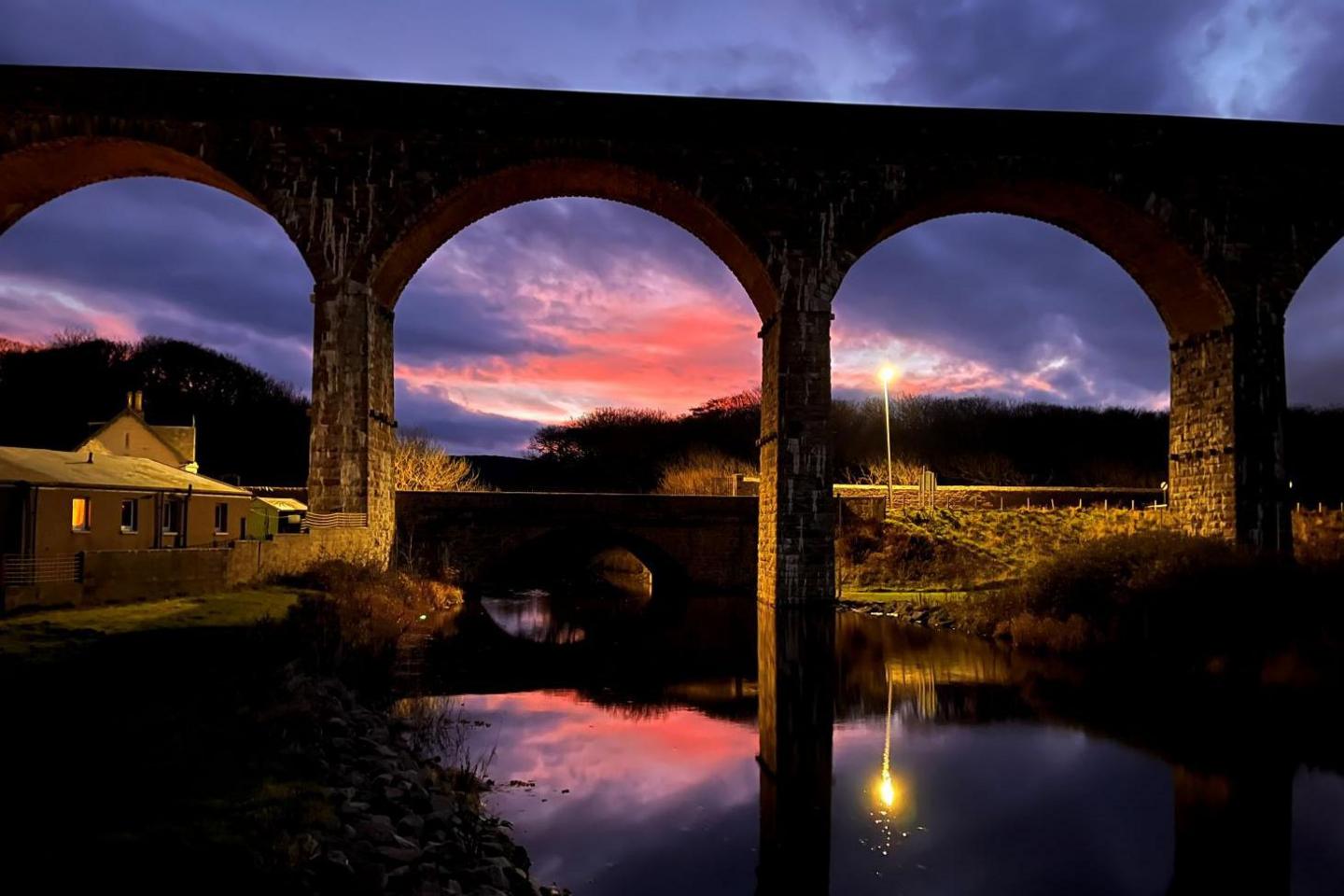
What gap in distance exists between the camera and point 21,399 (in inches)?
2137

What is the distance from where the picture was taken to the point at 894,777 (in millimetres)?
9633

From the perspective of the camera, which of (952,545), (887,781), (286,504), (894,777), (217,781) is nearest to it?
(217,781)

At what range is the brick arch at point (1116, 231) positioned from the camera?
67.3ft

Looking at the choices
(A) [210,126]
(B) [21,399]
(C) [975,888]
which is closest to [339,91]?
(A) [210,126]

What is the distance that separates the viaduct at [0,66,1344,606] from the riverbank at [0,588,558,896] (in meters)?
10.5

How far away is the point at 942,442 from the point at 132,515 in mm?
62875

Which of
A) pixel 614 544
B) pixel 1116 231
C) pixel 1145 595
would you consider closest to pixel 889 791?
pixel 1145 595

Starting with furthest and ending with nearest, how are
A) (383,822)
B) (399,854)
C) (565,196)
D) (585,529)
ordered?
(585,529) < (565,196) < (383,822) < (399,854)

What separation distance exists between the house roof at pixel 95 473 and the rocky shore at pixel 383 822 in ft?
29.7

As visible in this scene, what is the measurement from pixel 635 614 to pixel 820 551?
23.5ft

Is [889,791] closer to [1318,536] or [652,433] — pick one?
[1318,536]

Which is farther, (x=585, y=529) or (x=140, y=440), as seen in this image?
(x=140, y=440)

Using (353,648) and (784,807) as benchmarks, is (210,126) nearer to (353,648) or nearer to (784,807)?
(353,648)

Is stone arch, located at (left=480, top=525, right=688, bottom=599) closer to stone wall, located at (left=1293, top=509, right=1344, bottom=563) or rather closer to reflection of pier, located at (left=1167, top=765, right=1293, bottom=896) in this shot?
stone wall, located at (left=1293, top=509, right=1344, bottom=563)
